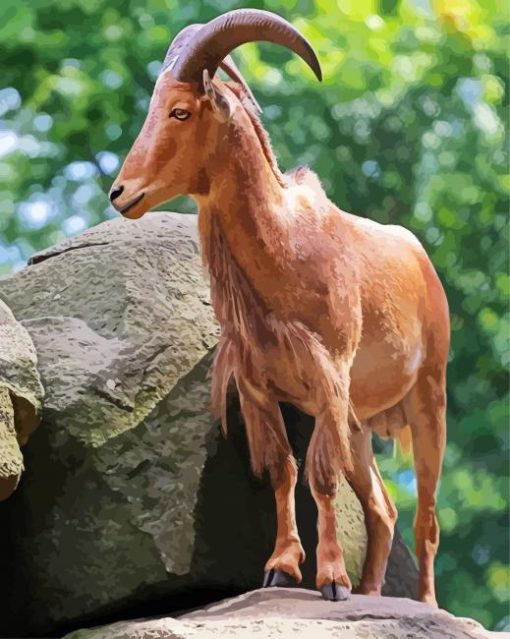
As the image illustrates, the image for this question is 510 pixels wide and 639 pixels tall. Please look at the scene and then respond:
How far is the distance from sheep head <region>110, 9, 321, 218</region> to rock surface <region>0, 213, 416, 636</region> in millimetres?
616

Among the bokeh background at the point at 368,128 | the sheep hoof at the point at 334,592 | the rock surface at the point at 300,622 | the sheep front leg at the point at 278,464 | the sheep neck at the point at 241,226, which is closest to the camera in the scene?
the rock surface at the point at 300,622

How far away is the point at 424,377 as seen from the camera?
3730mm

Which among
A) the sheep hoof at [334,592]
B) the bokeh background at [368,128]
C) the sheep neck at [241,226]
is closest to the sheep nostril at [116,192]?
the sheep neck at [241,226]

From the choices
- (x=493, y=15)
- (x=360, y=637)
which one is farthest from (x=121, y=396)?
(x=493, y=15)

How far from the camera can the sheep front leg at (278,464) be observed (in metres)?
3.37

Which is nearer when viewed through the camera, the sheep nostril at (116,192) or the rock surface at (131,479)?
the sheep nostril at (116,192)

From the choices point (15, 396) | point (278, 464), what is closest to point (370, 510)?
point (278, 464)

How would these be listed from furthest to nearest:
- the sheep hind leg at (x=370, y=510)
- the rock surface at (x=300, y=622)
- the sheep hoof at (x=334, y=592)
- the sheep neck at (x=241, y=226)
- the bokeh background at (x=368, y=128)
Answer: the bokeh background at (x=368, y=128)
the sheep hind leg at (x=370, y=510)
the sheep neck at (x=241, y=226)
the sheep hoof at (x=334, y=592)
the rock surface at (x=300, y=622)

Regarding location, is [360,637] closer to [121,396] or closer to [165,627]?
[165,627]

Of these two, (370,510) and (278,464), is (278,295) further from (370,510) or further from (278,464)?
(370,510)

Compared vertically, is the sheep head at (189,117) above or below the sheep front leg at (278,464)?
above

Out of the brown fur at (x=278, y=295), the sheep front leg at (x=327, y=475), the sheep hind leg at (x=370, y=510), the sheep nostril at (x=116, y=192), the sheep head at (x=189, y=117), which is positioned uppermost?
the sheep head at (x=189, y=117)

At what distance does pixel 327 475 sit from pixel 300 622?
1.61ft

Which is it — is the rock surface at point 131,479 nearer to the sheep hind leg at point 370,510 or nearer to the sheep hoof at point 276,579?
the sheep hind leg at point 370,510
